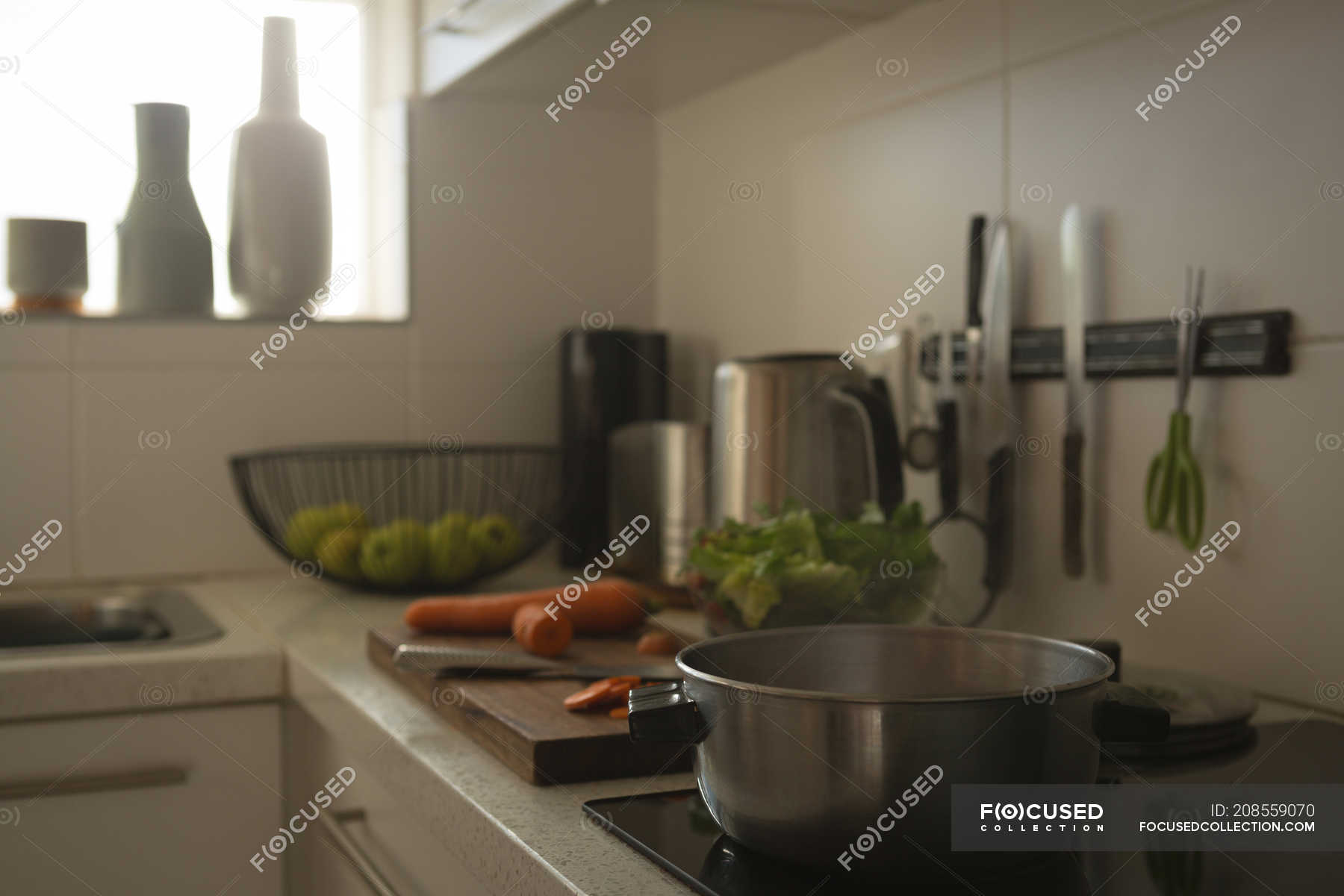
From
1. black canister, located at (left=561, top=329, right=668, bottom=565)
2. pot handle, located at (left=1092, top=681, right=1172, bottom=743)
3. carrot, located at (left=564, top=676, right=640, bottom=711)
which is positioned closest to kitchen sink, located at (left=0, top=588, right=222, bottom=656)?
black canister, located at (left=561, top=329, right=668, bottom=565)

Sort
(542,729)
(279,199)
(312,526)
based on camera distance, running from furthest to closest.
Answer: (279,199)
(312,526)
(542,729)

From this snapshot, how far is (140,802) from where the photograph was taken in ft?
3.78

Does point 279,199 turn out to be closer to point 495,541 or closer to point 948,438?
point 495,541

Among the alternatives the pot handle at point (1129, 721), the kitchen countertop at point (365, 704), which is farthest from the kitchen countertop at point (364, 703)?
the pot handle at point (1129, 721)

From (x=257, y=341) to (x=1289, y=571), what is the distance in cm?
126

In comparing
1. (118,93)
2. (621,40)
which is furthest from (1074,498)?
(118,93)

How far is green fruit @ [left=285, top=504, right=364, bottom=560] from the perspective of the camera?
1476 millimetres

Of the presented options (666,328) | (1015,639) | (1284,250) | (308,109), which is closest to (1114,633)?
(1284,250)

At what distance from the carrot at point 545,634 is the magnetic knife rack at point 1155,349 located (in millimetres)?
456

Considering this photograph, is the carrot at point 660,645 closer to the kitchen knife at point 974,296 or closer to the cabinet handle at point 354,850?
the cabinet handle at point 354,850

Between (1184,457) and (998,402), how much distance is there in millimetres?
217

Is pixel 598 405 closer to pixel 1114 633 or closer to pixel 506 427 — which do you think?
pixel 506 427

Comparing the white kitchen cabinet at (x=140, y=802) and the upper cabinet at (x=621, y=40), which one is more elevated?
the upper cabinet at (x=621, y=40)

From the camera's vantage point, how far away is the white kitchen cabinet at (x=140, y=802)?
111 centimetres
